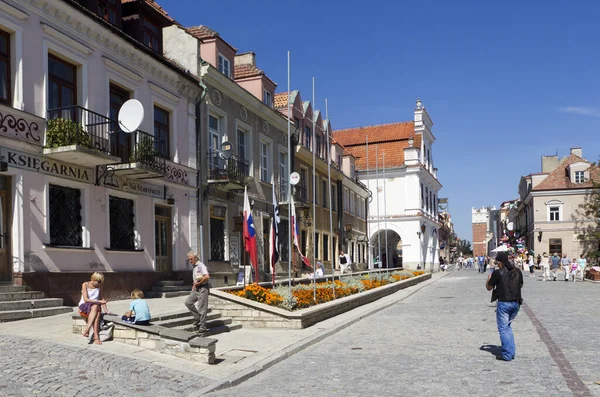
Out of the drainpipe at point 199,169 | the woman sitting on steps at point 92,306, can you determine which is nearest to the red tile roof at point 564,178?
the drainpipe at point 199,169

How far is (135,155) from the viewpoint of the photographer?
17516mm

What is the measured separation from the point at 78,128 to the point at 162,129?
18.1 ft

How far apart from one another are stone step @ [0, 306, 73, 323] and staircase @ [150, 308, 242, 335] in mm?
2696

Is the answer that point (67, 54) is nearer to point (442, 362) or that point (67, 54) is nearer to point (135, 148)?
point (135, 148)

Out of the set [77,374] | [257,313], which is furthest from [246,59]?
[77,374]

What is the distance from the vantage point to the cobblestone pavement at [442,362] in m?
8.13

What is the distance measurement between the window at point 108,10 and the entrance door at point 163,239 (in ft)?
19.3

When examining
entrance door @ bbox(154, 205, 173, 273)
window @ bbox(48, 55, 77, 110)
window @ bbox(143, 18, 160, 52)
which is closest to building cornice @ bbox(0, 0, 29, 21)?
window @ bbox(48, 55, 77, 110)

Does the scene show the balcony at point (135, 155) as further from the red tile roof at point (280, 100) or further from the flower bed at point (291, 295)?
the red tile roof at point (280, 100)

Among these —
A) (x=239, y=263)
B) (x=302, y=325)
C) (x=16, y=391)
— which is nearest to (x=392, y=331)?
(x=302, y=325)

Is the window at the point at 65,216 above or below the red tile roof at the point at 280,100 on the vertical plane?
below

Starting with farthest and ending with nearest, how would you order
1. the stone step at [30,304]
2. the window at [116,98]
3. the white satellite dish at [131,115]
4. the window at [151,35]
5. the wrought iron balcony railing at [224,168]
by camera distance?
1. the wrought iron balcony railing at [224,168]
2. the window at [151,35]
3. the window at [116,98]
4. the white satellite dish at [131,115]
5. the stone step at [30,304]

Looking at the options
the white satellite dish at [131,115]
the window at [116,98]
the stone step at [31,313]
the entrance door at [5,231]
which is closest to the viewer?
the stone step at [31,313]

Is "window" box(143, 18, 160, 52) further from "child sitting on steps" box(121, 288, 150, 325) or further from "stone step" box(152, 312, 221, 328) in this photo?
"child sitting on steps" box(121, 288, 150, 325)
